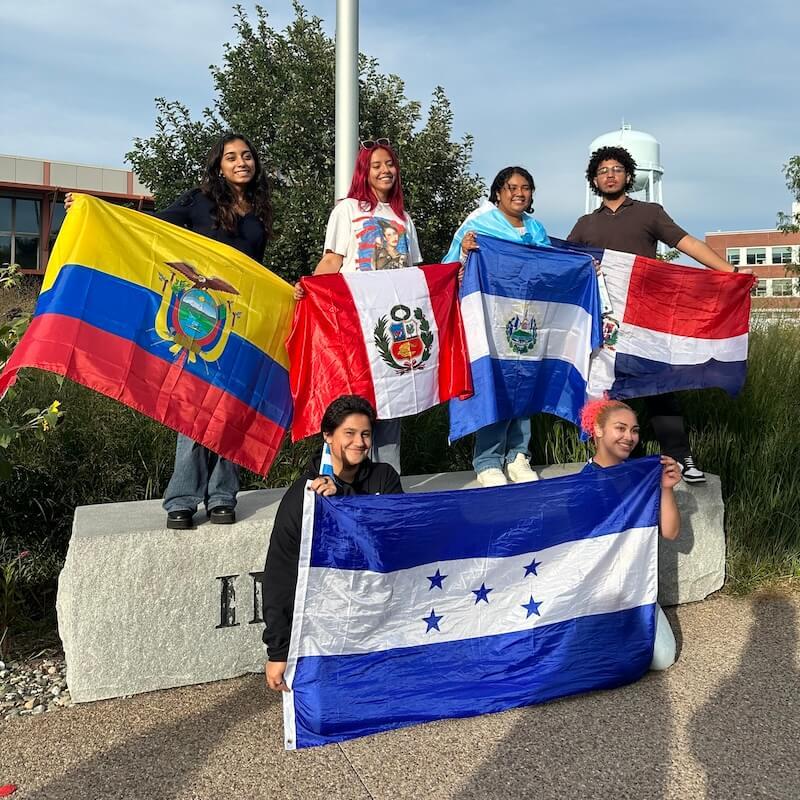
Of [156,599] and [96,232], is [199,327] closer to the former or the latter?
[96,232]

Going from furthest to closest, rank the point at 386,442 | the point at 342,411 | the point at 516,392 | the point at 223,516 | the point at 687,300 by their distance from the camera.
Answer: the point at 687,300 → the point at 516,392 → the point at 386,442 → the point at 223,516 → the point at 342,411

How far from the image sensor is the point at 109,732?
3.53 metres

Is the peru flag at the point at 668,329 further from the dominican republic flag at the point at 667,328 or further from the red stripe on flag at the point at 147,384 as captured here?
the red stripe on flag at the point at 147,384

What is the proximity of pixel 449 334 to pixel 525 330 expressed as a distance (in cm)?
54

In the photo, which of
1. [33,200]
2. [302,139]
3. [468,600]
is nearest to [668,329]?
[468,600]

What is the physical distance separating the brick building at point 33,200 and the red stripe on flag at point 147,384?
3308cm

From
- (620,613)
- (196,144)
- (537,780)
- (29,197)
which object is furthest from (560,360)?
(29,197)

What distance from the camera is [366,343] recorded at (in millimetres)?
4656

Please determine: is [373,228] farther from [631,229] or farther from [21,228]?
[21,228]

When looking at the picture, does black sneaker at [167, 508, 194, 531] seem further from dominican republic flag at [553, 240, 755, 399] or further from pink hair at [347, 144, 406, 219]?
dominican republic flag at [553, 240, 755, 399]

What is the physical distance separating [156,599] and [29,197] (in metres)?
36.6

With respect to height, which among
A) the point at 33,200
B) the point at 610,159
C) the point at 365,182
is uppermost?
the point at 33,200

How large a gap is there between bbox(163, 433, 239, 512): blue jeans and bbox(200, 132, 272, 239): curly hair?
1.14 meters

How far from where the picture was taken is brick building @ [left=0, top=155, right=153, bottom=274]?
35.3m
